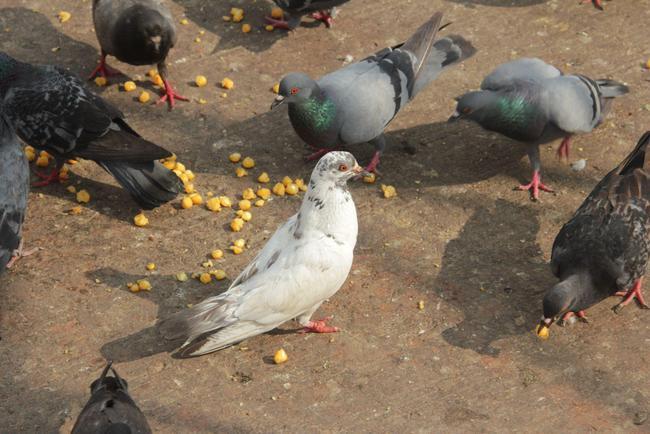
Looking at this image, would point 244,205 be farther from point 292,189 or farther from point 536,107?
point 536,107

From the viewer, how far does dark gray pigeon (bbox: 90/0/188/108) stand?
742cm

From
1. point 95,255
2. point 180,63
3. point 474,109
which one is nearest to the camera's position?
point 95,255

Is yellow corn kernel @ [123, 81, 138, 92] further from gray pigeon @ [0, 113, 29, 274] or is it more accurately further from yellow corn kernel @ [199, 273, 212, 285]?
yellow corn kernel @ [199, 273, 212, 285]

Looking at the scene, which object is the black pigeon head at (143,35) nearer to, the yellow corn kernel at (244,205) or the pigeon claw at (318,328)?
the yellow corn kernel at (244,205)

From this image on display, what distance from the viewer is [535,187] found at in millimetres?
6949

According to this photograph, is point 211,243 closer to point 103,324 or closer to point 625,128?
point 103,324

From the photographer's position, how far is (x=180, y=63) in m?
8.20

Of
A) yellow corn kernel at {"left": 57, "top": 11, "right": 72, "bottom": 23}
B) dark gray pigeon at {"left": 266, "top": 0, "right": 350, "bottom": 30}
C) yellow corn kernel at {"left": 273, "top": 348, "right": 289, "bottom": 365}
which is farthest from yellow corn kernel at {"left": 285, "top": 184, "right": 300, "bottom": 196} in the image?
yellow corn kernel at {"left": 57, "top": 11, "right": 72, "bottom": 23}

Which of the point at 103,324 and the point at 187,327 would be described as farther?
the point at 103,324

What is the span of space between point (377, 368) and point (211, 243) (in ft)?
5.14

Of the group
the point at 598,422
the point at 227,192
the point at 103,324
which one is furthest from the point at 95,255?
the point at 598,422

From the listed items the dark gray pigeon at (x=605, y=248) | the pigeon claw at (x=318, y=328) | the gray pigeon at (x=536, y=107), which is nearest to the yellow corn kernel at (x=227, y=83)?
the gray pigeon at (x=536, y=107)

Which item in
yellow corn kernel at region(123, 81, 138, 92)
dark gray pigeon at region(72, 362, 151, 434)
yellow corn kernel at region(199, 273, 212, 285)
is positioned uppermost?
dark gray pigeon at region(72, 362, 151, 434)

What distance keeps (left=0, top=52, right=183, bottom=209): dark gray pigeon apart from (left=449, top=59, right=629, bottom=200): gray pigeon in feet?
7.17
